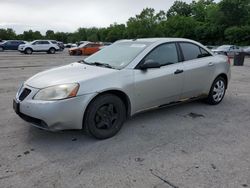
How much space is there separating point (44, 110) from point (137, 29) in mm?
52429

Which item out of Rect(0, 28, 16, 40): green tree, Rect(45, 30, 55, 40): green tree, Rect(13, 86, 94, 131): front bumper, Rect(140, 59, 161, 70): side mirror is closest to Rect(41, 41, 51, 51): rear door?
Rect(140, 59, 161, 70): side mirror

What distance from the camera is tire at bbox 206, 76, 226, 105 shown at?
5.68 metres

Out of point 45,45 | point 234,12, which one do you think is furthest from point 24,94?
point 234,12

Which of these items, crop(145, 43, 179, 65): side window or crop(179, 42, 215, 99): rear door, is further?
crop(179, 42, 215, 99): rear door

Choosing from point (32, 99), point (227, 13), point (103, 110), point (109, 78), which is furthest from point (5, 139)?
point (227, 13)

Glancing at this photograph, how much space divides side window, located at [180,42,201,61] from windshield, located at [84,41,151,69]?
85 cm

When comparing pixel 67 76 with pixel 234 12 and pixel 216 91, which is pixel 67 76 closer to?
pixel 216 91

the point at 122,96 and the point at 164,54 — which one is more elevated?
the point at 164,54

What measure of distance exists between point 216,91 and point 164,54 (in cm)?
179

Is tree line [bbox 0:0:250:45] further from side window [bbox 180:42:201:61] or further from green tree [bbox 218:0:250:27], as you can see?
side window [bbox 180:42:201:61]

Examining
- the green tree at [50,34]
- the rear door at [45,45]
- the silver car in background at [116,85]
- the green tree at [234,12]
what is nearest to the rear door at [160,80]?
the silver car in background at [116,85]

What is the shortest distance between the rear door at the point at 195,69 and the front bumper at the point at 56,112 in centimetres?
213

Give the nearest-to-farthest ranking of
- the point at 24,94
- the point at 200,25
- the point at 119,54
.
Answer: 1. the point at 24,94
2. the point at 119,54
3. the point at 200,25

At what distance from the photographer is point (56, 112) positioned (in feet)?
11.5
